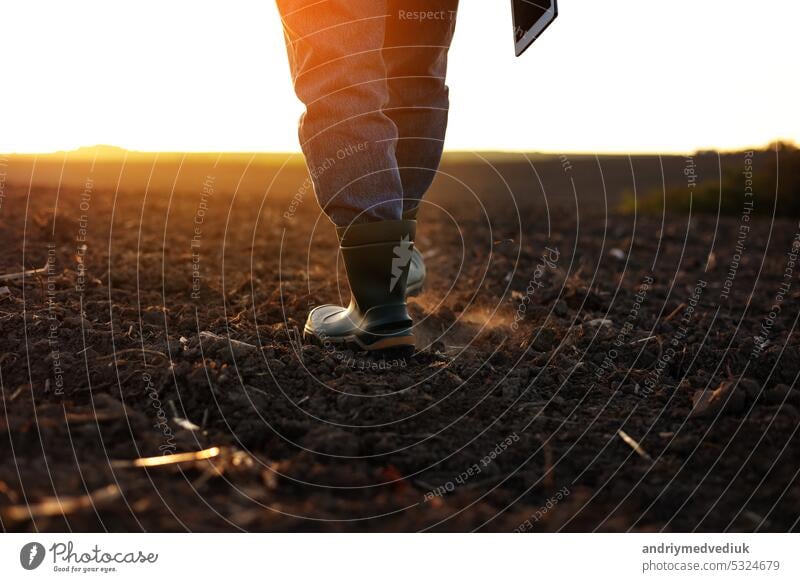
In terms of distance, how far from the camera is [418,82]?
225 cm

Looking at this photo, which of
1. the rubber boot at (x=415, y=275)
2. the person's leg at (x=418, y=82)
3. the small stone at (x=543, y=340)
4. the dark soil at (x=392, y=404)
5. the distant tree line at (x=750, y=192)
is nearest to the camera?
the dark soil at (x=392, y=404)

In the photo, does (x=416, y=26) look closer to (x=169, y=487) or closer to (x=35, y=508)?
(x=169, y=487)

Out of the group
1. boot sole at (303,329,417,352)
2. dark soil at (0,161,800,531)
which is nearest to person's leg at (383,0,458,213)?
boot sole at (303,329,417,352)

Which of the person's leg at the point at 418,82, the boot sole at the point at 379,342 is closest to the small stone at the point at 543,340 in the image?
the boot sole at the point at 379,342

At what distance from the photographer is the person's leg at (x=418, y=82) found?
2125 millimetres

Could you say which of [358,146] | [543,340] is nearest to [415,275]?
[543,340]

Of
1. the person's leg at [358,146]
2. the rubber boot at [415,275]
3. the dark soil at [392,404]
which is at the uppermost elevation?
the person's leg at [358,146]

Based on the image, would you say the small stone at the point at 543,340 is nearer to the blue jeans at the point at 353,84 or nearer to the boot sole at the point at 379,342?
the boot sole at the point at 379,342

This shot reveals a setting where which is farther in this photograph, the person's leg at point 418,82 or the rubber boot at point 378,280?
the person's leg at point 418,82

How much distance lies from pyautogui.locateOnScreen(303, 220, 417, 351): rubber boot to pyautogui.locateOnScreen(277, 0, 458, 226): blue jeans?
45mm

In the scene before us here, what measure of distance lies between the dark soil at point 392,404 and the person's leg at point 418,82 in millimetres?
614

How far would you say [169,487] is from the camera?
4.18ft

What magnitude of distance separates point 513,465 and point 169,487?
2.22 feet

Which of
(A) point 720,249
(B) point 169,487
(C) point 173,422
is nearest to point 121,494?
(B) point 169,487
